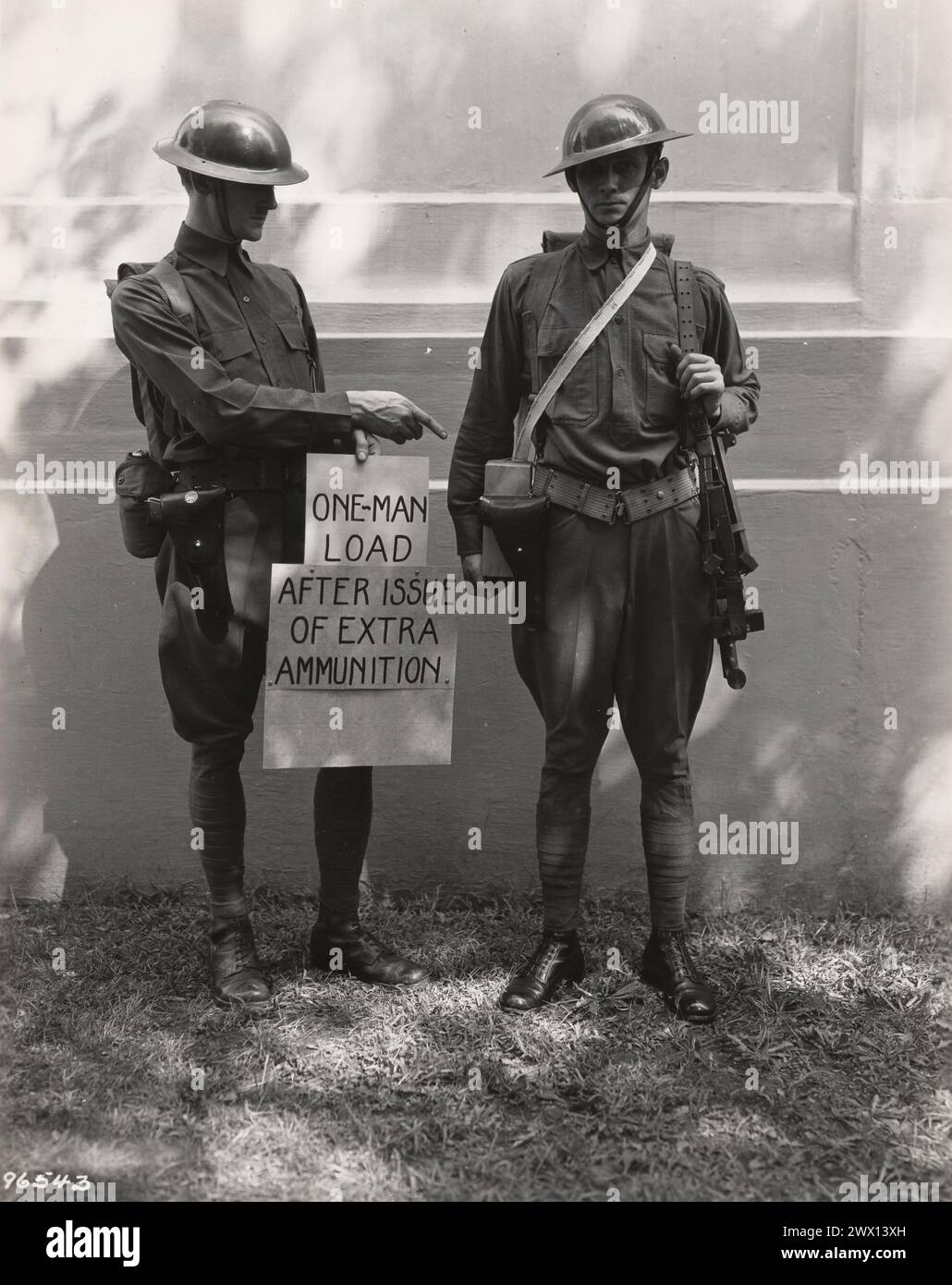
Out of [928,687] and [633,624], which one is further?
[928,687]

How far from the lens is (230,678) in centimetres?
386

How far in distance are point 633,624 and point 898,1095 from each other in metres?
1.51

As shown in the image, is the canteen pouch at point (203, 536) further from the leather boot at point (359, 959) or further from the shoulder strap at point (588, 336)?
the leather boot at point (359, 959)

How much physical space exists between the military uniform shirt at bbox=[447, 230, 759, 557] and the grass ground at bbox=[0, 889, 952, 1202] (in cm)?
168

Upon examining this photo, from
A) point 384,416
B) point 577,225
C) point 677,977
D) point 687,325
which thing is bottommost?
point 677,977

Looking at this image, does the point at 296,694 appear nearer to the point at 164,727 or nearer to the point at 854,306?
the point at 164,727

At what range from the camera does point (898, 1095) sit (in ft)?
11.5

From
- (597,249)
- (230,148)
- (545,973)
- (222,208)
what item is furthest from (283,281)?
(545,973)

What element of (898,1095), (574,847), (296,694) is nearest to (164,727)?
(296,694)

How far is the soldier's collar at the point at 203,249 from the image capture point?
12.4ft

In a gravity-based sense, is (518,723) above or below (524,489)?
below

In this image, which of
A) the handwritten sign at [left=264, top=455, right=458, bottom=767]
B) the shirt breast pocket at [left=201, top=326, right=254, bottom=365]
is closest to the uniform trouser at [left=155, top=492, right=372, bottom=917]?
the handwritten sign at [left=264, top=455, right=458, bottom=767]

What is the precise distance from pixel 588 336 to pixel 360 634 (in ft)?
3.68

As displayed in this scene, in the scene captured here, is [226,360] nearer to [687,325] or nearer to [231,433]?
[231,433]
